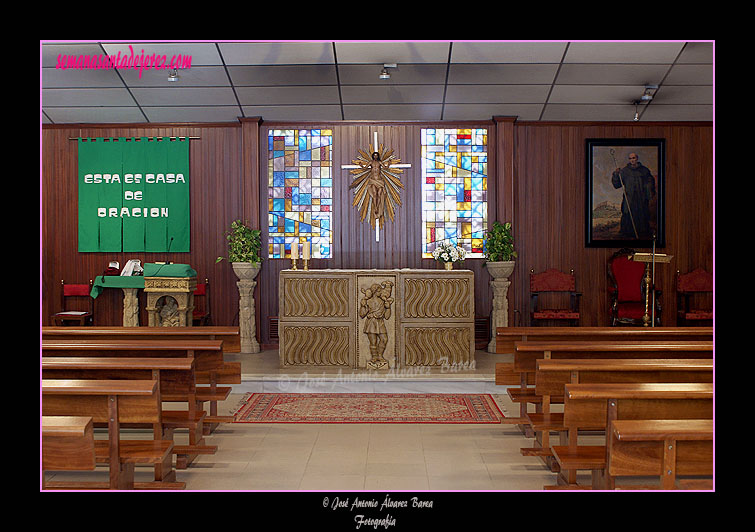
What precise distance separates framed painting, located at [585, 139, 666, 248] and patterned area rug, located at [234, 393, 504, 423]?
12.0 ft

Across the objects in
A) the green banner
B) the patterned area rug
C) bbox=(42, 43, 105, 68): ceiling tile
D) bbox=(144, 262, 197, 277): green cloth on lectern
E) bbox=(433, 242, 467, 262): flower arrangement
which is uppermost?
bbox=(42, 43, 105, 68): ceiling tile

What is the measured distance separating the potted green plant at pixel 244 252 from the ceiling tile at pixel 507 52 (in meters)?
3.26

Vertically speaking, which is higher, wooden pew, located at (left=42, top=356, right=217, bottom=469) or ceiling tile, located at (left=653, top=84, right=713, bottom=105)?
ceiling tile, located at (left=653, top=84, right=713, bottom=105)

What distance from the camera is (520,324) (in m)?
8.52

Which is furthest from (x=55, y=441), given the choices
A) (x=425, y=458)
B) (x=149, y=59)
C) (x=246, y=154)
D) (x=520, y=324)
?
(x=520, y=324)

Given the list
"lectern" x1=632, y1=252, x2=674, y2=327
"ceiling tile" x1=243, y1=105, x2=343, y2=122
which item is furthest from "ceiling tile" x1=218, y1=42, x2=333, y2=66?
"lectern" x1=632, y1=252, x2=674, y2=327

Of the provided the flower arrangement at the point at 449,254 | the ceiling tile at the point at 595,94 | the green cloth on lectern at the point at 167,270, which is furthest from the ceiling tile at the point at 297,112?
the ceiling tile at the point at 595,94

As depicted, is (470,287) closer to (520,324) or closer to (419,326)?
(419,326)

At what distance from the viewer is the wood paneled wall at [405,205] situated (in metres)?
8.37

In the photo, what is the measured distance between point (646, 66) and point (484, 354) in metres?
3.80

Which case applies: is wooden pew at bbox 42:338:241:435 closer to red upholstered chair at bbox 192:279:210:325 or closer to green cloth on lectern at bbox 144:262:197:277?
green cloth on lectern at bbox 144:262:197:277

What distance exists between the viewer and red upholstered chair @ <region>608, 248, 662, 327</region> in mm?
8078

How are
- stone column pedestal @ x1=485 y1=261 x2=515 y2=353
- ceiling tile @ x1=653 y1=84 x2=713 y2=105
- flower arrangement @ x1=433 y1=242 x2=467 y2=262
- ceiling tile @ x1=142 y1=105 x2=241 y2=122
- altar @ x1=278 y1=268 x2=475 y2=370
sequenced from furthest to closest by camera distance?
ceiling tile @ x1=142 y1=105 x2=241 y2=122
stone column pedestal @ x1=485 y1=261 x2=515 y2=353
ceiling tile @ x1=653 y1=84 x2=713 y2=105
flower arrangement @ x1=433 y1=242 x2=467 y2=262
altar @ x1=278 y1=268 x2=475 y2=370

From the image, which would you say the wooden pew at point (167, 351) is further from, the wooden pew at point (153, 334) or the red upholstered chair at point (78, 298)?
the red upholstered chair at point (78, 298)
